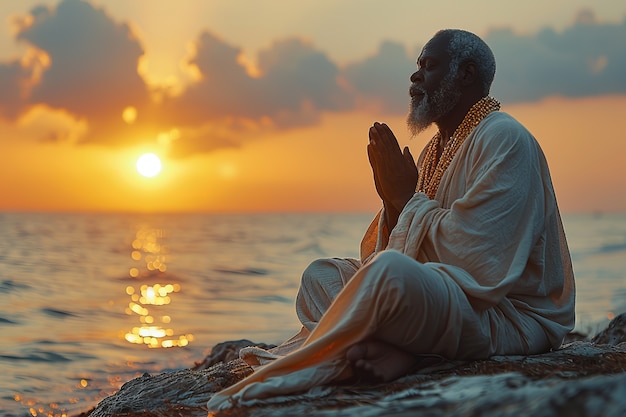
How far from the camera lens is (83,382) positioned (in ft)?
33.5

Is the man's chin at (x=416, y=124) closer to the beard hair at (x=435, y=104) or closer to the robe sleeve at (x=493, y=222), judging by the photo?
the beard hair at (x=435, y=104)

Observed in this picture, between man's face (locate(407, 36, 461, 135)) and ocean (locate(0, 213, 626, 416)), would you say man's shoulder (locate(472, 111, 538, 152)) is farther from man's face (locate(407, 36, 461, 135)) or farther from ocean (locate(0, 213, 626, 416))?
ocean (locate(0, 213, 626, 416))

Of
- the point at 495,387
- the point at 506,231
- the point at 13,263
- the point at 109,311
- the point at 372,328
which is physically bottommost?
the point at 495,387

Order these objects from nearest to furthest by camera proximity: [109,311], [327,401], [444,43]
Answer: [327,401] → [444,43] → [109,311]

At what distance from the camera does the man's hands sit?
492 cm

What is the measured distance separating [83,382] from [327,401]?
7188 millimetres

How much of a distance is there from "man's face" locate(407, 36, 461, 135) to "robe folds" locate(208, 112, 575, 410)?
0.29 metres

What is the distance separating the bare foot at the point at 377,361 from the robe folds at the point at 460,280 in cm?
5

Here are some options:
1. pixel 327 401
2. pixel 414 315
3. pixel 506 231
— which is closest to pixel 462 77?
pixel 506 231

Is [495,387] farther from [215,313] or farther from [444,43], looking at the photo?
[215,313]

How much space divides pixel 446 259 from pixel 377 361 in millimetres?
785

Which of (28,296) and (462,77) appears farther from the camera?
(28,296)

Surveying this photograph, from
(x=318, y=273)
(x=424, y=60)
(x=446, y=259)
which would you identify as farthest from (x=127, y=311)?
(x=446, y=259)

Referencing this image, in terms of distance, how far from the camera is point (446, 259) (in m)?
4.50
